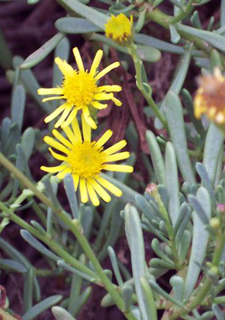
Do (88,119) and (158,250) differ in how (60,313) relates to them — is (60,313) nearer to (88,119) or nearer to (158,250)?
(158,250)

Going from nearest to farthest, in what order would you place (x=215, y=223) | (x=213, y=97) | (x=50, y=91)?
(x=213, y=97), (x=215, y=223), (x=50, y=91)

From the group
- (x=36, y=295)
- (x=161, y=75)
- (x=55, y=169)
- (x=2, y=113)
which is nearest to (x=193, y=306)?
(x=55, y=169)

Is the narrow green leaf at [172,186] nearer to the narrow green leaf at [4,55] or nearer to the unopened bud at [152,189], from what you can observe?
the unopened bud at [152,189]

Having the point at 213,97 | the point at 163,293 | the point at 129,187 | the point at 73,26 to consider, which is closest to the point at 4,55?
the point at 73,26

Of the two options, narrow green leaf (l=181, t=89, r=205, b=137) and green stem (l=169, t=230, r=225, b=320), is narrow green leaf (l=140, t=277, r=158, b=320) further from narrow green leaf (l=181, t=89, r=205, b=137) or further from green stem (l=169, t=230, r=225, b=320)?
narrow green leaf (l=181, t=89, r=205, b=137)

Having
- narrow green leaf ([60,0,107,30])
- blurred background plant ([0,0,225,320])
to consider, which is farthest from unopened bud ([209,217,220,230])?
narrow green leaf ([60,0,107,30])
